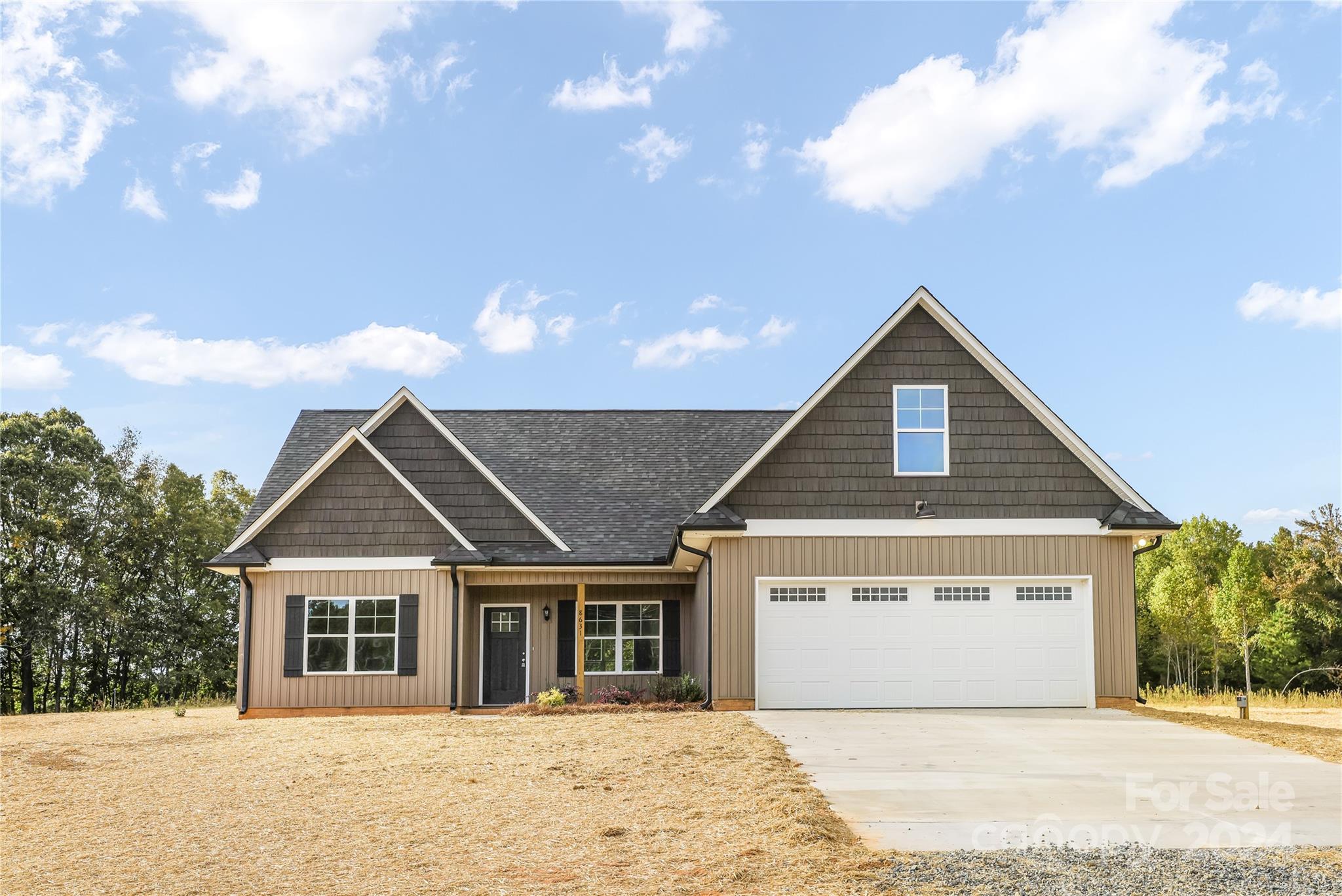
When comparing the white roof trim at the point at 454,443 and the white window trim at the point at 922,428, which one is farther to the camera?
the white roof trim at the point at 454,443

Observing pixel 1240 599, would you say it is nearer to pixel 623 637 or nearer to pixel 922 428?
pixel 922 428

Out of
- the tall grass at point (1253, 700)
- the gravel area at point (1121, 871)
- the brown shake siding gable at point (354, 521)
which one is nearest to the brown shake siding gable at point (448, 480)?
the brown shake siding gable at point (354, 521)

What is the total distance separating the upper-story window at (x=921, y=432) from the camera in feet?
56.5

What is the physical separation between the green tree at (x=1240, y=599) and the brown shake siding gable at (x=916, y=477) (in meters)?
16.2

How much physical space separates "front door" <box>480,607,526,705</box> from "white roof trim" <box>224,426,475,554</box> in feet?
6.62

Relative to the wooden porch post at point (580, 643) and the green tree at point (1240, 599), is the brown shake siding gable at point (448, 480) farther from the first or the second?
the green tree at point (1240, 599)

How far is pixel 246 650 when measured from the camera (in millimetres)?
18391

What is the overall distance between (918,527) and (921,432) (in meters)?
1.52

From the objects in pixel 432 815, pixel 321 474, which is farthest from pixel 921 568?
pixel 321 474

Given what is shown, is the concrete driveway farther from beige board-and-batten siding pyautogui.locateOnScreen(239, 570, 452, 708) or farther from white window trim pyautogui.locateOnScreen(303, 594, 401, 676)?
white window trim pyautogui.locateOnScreen(303, 594, 401, 676)

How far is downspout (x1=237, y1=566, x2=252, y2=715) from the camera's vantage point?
18.3m

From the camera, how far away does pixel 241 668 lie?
60.4ft

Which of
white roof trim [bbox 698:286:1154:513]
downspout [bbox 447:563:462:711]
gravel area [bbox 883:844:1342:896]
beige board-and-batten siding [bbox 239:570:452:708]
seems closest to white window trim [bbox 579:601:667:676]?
downspout [bbox 447:563:462:711]

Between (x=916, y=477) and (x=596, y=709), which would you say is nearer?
(x=916, y=477)
